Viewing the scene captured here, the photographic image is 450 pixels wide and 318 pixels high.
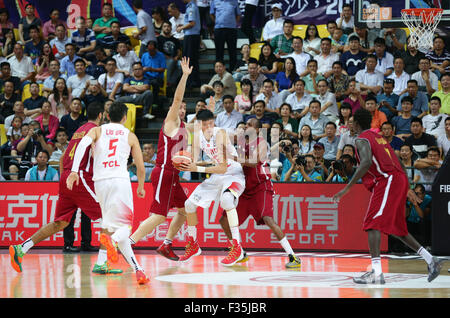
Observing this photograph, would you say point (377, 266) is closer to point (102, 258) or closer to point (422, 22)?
point (102, 258)

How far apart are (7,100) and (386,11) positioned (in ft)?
29.4

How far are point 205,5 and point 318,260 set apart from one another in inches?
362

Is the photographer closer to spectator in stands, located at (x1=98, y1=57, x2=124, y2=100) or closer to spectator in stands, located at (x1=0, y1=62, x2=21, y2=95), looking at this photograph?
spectator in stands, located at (x1=98, y1=57, x2=124, y2=100)

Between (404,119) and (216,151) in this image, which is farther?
(404,119)

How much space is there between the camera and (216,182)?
1044 centimetres

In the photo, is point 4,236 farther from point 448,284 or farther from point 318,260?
point 448,284

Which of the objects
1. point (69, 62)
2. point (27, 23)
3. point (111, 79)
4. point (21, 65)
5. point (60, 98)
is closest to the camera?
point (60, 98)

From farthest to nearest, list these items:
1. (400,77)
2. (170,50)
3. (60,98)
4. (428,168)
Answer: (170,50)
(60,98)
(400,77)
(428,168)

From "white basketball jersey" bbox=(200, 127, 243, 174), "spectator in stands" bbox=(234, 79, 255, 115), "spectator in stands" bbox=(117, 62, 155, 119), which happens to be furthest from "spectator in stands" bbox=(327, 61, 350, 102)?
"white basketball jersey" bbox=(200, 127, 243, 174)

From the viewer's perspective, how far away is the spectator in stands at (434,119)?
44.4 ft

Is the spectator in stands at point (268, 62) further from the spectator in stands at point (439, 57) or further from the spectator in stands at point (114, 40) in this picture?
the spectator in stands at point (114, 40)

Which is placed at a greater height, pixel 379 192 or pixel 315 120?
pixel 315 120

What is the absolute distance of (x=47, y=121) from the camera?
16.2 m

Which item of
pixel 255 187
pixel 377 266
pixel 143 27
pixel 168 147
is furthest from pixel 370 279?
pixel 143 27
